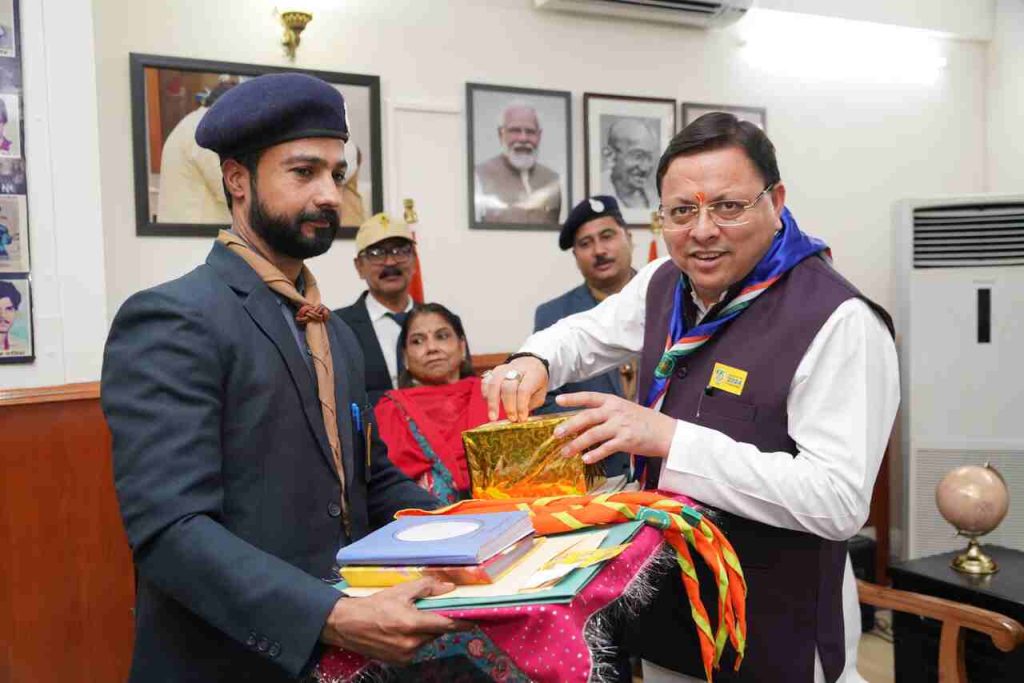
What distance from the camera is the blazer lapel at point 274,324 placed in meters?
1.28

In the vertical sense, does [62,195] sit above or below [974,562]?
above

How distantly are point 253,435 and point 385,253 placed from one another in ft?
6.93

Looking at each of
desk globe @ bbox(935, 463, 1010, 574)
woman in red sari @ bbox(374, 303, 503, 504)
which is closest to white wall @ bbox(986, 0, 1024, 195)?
desk globe @ bbox(935, 463, 1010, 574)

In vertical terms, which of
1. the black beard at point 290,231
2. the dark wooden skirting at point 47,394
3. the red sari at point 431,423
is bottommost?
the red sari at point 431,423

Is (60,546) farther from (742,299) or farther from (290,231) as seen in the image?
(742,299)

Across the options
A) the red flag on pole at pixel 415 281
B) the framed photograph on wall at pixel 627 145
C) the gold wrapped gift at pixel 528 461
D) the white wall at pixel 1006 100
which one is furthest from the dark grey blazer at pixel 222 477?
the white wall at pixel 1006 100

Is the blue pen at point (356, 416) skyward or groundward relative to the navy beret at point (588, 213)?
groundward

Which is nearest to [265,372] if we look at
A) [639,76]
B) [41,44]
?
[41,44]

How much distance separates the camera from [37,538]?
2650 millimetres

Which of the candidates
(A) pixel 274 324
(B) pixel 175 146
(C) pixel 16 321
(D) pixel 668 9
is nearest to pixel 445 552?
(A) pixel 274 324

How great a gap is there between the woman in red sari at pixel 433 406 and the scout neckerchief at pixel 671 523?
1.32 metres

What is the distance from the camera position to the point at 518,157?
4.10m

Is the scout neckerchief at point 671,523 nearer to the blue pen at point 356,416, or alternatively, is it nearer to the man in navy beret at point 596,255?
the blue pen at point 356,416

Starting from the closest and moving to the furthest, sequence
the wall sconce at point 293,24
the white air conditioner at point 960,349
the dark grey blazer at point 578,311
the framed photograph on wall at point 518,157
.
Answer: the dark grey blazer at point 578,311
the wall sconce at point 293,24
the framed photograph on wall at point 518,157
the white air conditioner at point 960,349
